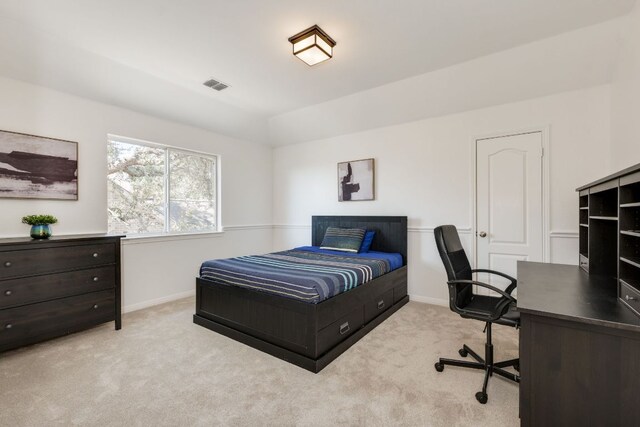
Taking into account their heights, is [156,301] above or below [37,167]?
below

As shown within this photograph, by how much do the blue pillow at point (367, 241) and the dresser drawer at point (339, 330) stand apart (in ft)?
4.34

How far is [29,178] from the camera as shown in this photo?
111 inches

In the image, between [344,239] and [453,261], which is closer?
[453,261]

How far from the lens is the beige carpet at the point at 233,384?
171 centimetres

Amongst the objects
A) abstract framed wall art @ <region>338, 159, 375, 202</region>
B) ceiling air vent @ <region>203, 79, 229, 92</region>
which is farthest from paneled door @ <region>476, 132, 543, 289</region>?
ceiling air vent @ <region>203, 79, 229, 92</region>

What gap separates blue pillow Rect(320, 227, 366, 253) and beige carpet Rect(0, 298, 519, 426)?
4.40ft

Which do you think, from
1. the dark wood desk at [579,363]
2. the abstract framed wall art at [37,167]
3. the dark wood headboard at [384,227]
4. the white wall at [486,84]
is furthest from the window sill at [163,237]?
the dark wood desk at [579,363]

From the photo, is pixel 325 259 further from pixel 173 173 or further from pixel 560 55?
pixel 560 55

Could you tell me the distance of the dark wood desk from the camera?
114 cm

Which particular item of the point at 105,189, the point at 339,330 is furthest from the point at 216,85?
the point at 339,330

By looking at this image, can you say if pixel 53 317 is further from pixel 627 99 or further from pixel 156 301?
pixel 627 99

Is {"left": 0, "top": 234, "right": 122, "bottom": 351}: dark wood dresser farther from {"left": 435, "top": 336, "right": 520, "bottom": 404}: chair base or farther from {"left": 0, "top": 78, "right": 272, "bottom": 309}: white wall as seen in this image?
{"left": 435, "top": 336, "right": 520, "bottom": 404}: chair base

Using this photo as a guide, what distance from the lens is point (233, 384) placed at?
2.04m

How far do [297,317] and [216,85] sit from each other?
9.46 feet
